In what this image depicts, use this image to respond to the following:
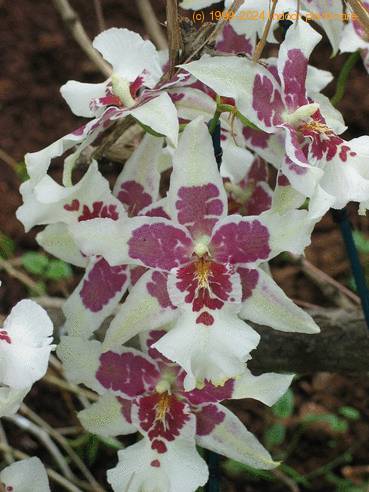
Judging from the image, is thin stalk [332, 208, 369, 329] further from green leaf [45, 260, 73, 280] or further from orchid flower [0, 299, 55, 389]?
green leaf [45, 260, 73, 280]

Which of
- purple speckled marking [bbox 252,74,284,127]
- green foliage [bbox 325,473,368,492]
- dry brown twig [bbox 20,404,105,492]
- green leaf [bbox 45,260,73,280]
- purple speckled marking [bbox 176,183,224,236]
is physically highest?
purple speckled marking [bbox 252,74,284,127]

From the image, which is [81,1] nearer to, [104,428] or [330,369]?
[330,369]

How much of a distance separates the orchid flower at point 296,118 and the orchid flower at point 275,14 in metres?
0.09

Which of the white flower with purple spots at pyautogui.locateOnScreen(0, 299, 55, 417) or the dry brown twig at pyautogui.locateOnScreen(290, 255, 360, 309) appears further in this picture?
the dry brown twig at pyautogui.locateOnScreen(290, 255, 360, 309)

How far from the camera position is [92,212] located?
0.83 meters

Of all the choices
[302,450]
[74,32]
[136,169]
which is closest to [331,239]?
[302,450]

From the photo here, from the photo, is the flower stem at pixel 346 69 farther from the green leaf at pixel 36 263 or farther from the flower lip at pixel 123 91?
the green leaf at pixel 36 263

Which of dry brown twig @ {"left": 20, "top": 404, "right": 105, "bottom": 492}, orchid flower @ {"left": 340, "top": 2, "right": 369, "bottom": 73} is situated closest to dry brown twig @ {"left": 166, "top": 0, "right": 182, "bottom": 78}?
orchid flower @ {"left": 340, "top": 2, "right": 369, "bottom": 73}

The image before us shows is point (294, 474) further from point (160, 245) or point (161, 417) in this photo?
point (160, 245)

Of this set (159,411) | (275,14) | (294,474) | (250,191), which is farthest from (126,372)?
(294,474)

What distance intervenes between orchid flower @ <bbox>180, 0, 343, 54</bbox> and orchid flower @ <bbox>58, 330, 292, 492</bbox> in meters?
0.34

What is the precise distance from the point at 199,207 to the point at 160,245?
5cm

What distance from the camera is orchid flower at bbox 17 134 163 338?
2.65 ft

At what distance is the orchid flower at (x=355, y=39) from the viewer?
0.97 metres
